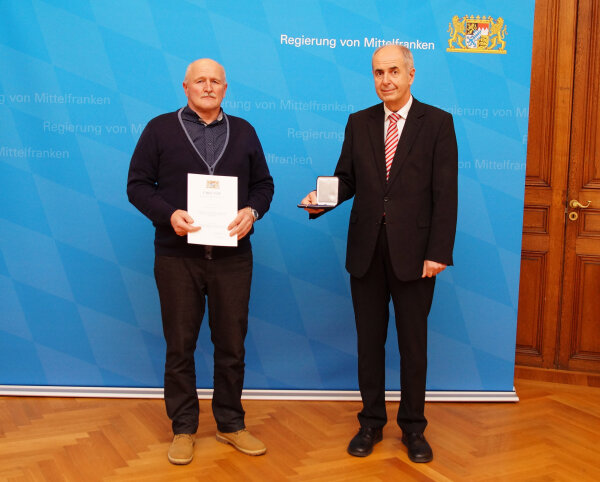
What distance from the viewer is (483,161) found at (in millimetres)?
3525

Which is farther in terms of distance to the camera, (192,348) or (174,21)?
(174,21)

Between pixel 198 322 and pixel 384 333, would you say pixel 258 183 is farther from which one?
pixel 384 333

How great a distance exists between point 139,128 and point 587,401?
2.97m

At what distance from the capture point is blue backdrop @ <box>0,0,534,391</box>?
3436 millimetres

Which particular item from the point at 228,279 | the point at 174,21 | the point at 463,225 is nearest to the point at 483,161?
the point at 463,225

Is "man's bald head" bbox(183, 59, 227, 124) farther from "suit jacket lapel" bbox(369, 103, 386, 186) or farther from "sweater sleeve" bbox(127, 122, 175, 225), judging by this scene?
"suit jacket lapel" bbox(369, 103, 386, 186)

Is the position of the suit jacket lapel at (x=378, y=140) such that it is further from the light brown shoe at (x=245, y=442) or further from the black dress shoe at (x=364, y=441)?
the light brown shoe at (x=245, y=442)

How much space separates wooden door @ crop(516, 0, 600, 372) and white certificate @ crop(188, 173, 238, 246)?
2.21 m

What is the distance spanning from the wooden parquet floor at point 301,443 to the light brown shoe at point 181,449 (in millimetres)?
32

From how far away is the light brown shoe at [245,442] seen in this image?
9.45ft

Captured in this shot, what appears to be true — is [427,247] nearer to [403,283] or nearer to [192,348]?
[403,283]

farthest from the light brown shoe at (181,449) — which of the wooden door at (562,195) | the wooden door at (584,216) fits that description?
the wooden door at (584,216)

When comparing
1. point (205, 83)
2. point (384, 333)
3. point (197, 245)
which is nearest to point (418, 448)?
point (384, 333)

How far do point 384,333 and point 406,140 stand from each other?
0.89 metres
